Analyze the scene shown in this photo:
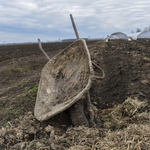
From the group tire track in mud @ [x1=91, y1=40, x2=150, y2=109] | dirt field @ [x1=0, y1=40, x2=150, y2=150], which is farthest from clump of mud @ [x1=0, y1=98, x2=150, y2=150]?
tire track in mud @ [x1=91, y1=40, x2=150, y2=109]

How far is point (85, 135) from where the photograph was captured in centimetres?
238

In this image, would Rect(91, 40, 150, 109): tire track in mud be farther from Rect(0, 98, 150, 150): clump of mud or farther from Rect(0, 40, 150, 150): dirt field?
Rect(0, 98, 150, 150): clump of mud

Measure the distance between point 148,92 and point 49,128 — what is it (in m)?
2.70

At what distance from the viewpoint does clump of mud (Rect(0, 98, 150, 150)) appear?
82.0 inches

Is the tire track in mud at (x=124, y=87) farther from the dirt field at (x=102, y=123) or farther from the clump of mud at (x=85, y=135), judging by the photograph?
the clump of mud at (x=85, y=135)

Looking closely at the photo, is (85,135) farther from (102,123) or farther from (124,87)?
(124,87)

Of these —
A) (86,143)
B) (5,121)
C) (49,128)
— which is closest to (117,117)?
(86,143)

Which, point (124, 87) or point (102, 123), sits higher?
point (124, 87)

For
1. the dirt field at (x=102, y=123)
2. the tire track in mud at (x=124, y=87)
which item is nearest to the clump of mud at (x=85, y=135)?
the dirt field at (x=102, y=123)

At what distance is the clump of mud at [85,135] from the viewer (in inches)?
82.0

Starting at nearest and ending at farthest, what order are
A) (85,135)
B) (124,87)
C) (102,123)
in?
(85,135) → (102,123) → (124,87)

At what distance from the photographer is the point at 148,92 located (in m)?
3.86

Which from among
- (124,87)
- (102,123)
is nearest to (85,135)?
(102,123)

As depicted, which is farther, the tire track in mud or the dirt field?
the tire track in mud
